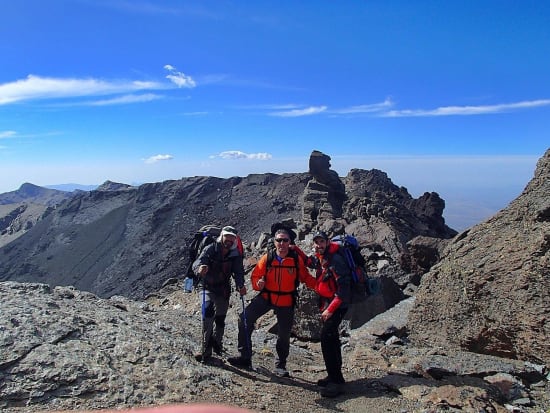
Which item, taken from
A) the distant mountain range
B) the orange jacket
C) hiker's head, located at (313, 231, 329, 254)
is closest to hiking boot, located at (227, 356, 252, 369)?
the orange jacket

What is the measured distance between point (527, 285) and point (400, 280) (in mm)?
7414

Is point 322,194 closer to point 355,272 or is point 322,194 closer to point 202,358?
point 355,272

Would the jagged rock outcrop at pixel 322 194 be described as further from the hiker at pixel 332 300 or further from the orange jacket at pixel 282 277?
the hiker at pixel 332 300

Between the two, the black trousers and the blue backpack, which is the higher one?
the blue backpack

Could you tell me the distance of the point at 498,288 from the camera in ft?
24.8

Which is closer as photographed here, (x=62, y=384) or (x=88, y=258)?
(x=62, y=384)

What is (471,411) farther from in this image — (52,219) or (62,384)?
(52,219)

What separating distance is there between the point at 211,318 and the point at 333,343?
1.87 m

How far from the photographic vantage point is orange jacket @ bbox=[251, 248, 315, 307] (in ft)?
23.2

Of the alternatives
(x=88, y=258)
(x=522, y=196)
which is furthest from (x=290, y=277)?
(x=88, y=258)

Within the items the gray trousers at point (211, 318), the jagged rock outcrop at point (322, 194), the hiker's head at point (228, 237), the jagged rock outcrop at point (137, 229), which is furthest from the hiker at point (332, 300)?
the jagged rock outcrop at point (137, 229)

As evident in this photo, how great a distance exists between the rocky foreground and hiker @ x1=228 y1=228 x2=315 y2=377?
1.42 feet

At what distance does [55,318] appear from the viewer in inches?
252

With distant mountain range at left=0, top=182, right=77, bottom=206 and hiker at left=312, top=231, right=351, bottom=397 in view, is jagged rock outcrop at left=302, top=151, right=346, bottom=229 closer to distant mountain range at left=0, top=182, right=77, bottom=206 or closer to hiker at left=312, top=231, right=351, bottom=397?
hiker at left=312, top=231, right=351, bottom=397
